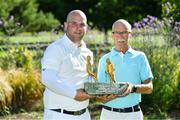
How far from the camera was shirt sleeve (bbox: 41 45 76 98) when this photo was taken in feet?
13.1

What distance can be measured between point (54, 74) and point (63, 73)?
14 cm

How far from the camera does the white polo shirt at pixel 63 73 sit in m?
4.02

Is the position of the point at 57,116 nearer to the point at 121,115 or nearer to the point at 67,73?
the point at 67,73

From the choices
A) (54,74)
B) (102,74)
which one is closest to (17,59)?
(102,74)

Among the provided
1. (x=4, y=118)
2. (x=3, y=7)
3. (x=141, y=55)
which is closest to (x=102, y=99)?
(x=141, y=55)

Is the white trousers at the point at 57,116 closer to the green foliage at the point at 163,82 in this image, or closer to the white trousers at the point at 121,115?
the white trousers at the point at 121,115

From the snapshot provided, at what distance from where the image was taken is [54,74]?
4035 millimetres

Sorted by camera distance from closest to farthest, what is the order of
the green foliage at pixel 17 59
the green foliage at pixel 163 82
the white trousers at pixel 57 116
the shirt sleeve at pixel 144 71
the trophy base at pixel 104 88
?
the trophy base at pixel 104 88 → the white trousers at pixel 57 116 → the shirt sleeve at pixel 144 71 → the green foliage at pixel 163 82 → the green foliage at pixel 17 59

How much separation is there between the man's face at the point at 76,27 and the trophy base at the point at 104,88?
1.41ft

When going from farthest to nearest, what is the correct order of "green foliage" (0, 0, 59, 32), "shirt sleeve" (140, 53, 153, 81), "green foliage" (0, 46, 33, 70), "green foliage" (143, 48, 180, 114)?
"green foliage" (0, 0, 59, 32) < "green foliage" (0, 46, 33, 70) < "green foliage" (143, 48, 180, 114) < "shirt sleeve" (140, 53, 153, 81)

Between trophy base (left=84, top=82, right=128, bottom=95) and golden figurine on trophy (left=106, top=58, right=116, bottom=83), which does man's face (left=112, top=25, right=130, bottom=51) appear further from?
trophy base (left=84, top=82, right=128, bottom=95)

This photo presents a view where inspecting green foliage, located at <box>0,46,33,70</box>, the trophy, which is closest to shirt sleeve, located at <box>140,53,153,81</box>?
the trophy

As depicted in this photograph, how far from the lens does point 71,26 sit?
419 centimetres

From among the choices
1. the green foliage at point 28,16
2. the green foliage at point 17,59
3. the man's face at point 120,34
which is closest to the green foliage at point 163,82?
the green foliage at point 17,59
